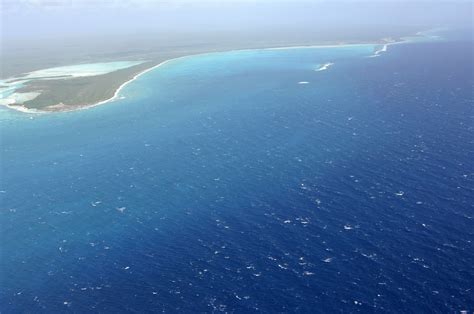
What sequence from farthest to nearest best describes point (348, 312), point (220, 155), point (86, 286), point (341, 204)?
point (220, 155) → point (341, 204) → point (86, 286) → point (348, 312)

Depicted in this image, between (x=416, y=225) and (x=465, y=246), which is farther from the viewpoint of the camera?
(x=416, y=225)

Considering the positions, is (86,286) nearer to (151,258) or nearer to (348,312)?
(151,258)

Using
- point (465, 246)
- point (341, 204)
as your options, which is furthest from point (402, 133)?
point (465, 246)

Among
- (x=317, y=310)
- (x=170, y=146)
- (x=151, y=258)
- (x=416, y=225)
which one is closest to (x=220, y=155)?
(x=170, y=146)

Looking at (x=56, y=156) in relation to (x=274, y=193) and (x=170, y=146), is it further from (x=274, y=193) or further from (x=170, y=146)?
(x=274, y=193)

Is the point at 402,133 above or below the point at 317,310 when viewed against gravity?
above

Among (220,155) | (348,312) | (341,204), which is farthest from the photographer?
(220,155)
